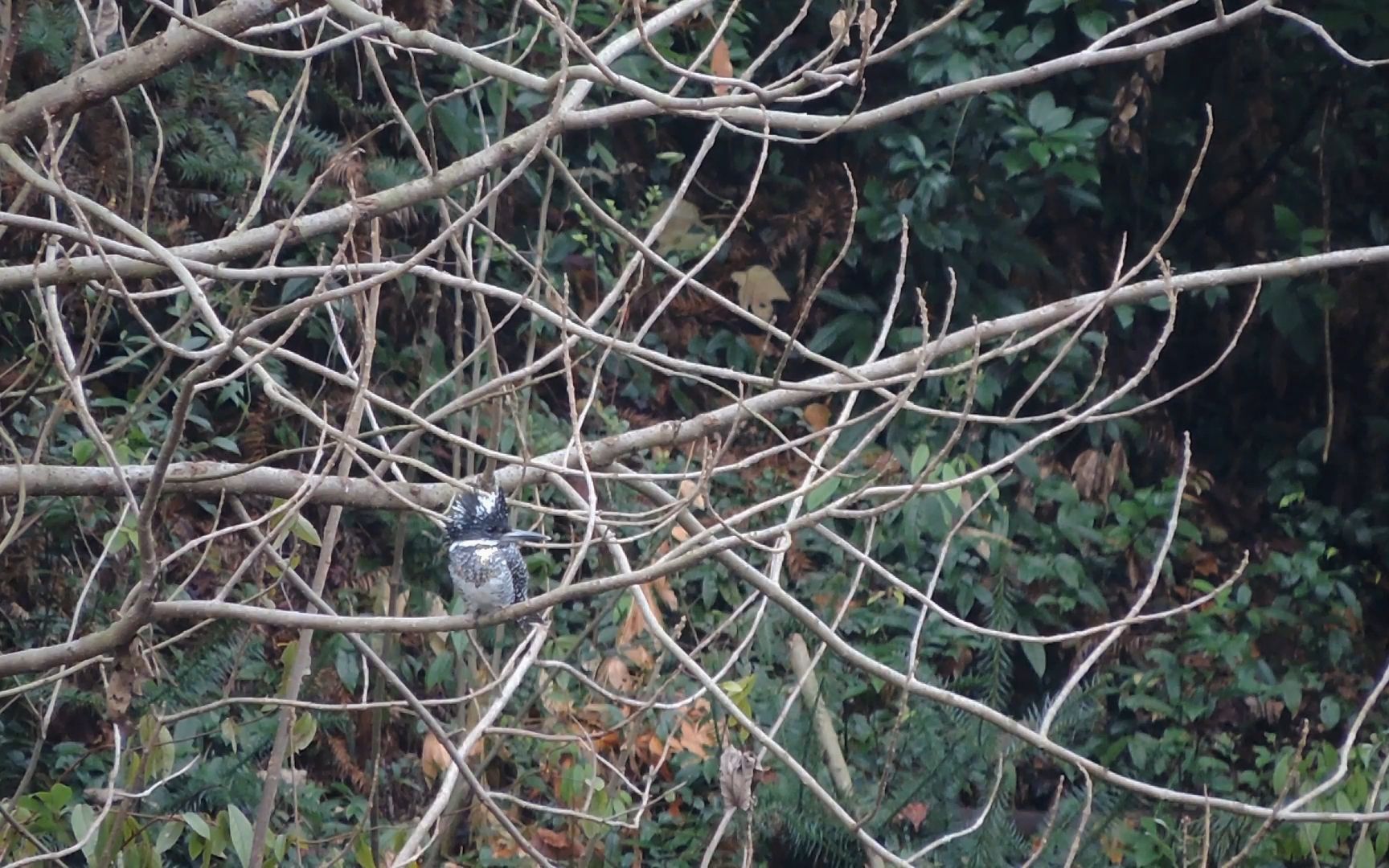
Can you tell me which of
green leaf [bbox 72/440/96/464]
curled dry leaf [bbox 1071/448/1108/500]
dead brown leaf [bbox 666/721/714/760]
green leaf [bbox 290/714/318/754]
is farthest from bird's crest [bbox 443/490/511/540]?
curled dry leaf [bbox 1071/448/1108/500]

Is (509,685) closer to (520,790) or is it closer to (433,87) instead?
(520,790)

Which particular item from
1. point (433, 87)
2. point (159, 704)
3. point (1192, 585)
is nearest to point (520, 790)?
point (159, 704)

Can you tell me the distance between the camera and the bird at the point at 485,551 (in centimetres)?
279

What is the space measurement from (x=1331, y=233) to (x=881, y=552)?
201cm

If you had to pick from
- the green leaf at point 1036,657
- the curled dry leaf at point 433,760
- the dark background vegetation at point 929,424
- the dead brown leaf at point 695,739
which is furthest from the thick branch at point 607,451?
the green leaf at point 1036,657

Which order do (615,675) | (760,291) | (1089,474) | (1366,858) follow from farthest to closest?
(760,291)
(1089,474)
(615,675)
(1366,858)

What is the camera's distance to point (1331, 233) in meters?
5.50

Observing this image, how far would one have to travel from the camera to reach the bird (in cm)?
279

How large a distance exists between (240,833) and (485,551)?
0.68m

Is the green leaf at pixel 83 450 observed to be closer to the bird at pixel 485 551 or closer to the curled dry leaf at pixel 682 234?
the bird at pixel 485 551

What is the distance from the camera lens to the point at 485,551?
2.91m

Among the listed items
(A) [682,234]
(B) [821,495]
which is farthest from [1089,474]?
(B) [821,495]

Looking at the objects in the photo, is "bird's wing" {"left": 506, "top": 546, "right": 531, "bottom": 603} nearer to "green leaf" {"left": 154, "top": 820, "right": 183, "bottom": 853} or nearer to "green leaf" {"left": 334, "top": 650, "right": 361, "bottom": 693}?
"green leaf" {"left": 154, "top": 820, "right": 183, "bottom": 853}

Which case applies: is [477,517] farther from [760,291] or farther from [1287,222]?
[1287,222]
